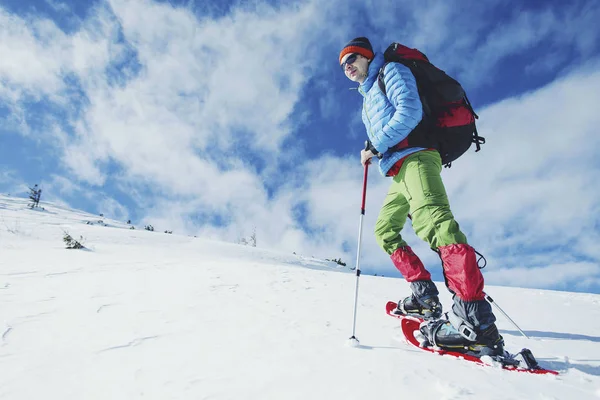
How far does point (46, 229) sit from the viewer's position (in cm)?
941

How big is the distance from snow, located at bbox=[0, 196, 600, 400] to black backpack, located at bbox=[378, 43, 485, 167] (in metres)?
1.58

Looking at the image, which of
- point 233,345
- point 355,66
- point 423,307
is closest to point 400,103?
point 355,66

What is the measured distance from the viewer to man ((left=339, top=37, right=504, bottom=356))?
2.10m

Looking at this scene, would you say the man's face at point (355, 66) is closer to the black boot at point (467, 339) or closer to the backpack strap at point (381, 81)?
the backpack strap at point (381, 81)

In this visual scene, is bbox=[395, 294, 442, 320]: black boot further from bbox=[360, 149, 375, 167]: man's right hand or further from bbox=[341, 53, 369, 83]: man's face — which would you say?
bbox=[341, 53, 369, 83]: man's face

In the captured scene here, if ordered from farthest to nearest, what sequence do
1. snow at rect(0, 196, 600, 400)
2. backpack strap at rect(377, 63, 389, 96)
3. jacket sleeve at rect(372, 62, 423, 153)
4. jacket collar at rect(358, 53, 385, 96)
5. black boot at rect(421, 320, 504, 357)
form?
jacket collar at rect(358, 53, 385, 96)
backpack strap at rect(377, 63, 389, 96)
jacket sleeve at rect(372, 62, 423, 153)
black boot at rect(421, 320, 504, 357)
snow at rect(0, 196, 600, 400)

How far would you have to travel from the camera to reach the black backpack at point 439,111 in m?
2.58

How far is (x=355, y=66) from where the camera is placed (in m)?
3.05

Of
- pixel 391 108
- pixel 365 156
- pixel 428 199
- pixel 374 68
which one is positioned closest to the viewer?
pixel 428 199

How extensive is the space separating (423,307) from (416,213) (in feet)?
3.48

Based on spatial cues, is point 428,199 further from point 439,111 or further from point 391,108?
point 391,108

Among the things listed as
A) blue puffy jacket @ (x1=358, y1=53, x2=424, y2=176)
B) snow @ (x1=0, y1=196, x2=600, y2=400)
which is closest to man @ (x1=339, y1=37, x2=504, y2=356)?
blue puffy jacket @ (x1=358, y1=53, x2=424, y2=176)

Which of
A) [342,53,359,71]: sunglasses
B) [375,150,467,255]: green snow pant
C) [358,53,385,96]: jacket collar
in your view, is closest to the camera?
[375,150,467,255]: green snow pant

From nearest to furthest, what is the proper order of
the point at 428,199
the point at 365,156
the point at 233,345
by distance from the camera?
the point at 233,345
the point at 428,199
the point at 365,156
